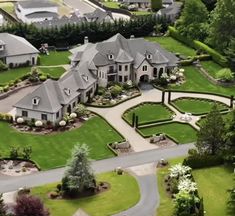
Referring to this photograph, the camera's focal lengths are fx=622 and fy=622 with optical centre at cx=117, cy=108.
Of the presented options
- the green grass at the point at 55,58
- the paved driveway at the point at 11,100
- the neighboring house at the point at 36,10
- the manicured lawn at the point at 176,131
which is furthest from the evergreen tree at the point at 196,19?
the paved driveway at the point at 11,100

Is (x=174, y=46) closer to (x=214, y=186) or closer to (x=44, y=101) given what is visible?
(x=44, y=101)

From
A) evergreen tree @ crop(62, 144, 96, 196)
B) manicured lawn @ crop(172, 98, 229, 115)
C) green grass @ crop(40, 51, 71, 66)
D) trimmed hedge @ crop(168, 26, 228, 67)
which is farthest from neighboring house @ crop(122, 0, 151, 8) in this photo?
evergreen tree @ crop(62, 144, 96, 196)

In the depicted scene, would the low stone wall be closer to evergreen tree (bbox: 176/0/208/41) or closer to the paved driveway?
evergreen tree (bbox: 176/0/208/41)

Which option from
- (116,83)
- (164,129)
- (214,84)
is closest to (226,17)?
(214,84)

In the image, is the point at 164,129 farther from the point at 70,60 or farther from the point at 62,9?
the point at 62,9

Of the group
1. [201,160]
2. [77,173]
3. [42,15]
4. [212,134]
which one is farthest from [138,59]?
[42,15]

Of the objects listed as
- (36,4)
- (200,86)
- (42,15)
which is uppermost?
(36,4)
